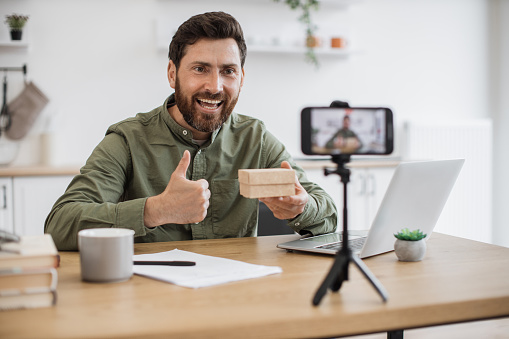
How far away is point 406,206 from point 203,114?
2.57 feet

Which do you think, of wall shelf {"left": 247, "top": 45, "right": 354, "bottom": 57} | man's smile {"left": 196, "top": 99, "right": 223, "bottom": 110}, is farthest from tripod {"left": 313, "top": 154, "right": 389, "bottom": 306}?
wall shelf {"left": 247, "top": 45, "right": 354, "bottom": 57}

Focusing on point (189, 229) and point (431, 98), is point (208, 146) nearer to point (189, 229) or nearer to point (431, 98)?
point (189, 229)

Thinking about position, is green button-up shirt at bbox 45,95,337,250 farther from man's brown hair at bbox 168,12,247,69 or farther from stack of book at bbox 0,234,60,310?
stack of book at bbox 0,234,60,310

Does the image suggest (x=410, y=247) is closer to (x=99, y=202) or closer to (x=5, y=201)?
(x=99, y=202)

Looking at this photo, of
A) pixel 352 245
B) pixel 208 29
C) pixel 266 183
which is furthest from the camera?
pixel 208 29

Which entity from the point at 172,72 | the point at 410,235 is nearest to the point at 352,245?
the point at 410,235

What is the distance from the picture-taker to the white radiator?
4.22 meters

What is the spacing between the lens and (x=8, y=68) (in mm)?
3463

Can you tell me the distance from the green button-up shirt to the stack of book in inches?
25.5

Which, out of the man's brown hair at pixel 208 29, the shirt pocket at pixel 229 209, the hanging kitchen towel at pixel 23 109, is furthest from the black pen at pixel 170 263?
the hanging kitchen towel at pixel 23 109

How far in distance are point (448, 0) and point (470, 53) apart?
45 cm

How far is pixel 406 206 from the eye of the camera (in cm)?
129

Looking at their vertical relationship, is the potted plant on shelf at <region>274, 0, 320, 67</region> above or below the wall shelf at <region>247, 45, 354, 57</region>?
above

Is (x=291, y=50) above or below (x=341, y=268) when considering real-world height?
above
